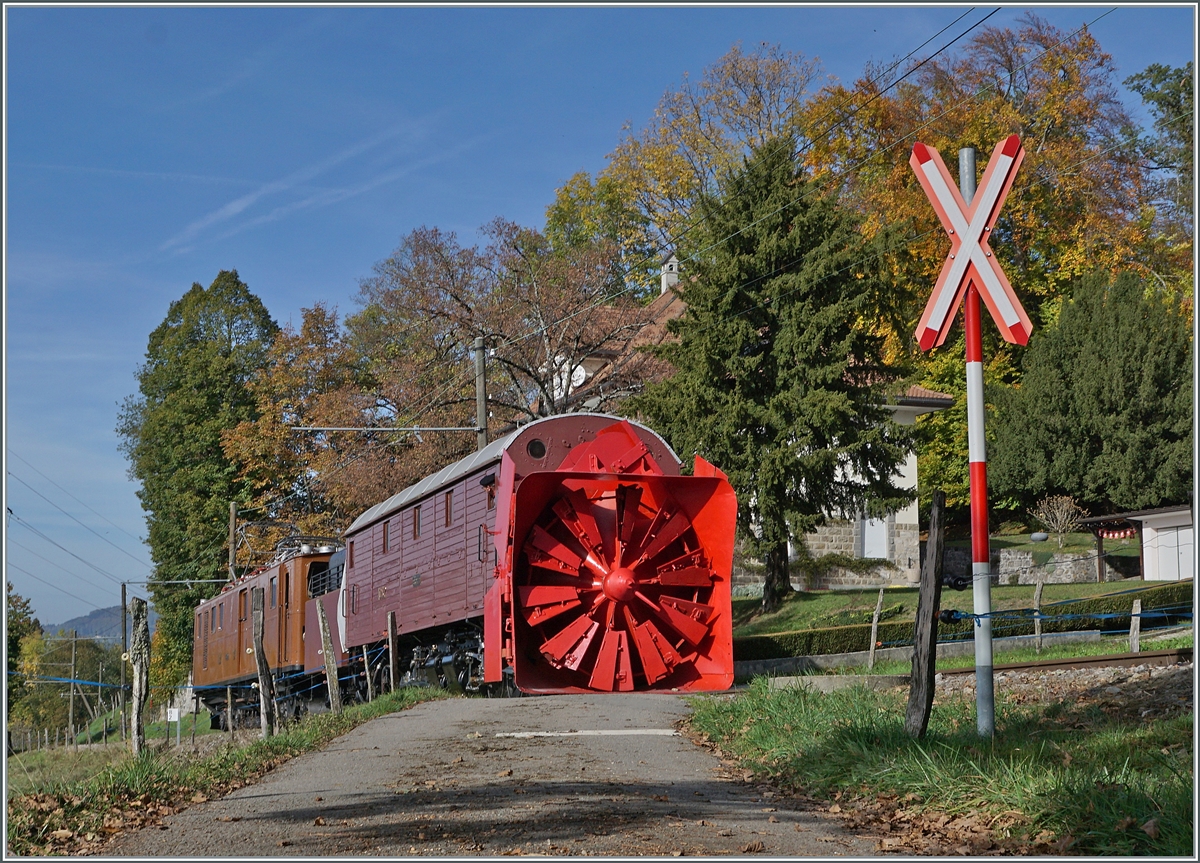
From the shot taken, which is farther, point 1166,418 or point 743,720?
point 1166,418

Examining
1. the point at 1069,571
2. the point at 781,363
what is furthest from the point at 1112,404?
the point at 781,363

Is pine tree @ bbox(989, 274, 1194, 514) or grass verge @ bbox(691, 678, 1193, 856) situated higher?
pine tree @ bbox(989, 274, 1194, 514)

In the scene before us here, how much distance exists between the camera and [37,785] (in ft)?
28.2

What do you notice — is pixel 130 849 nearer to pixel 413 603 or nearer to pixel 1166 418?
pixel 413 603

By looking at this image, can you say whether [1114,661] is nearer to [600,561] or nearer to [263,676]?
[600,561]

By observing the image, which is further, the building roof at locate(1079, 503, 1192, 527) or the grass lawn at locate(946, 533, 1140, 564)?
the grass lawn at locate(946, 533, 1140, 564)

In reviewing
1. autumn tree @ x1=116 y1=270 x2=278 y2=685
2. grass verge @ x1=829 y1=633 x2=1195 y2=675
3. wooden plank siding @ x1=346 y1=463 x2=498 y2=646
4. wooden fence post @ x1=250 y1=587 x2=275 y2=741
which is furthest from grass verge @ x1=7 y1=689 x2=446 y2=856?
autumn tree @ x1=116 y1=270 x2=278 y2=685

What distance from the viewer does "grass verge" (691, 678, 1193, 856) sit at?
596 cm

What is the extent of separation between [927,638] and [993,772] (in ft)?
4.77

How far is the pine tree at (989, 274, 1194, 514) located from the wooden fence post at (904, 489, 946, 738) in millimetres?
31110

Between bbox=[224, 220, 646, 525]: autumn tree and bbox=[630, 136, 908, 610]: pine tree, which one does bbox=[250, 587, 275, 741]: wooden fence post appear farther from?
bbox=[224, 220, 646, 525]: autumn tree

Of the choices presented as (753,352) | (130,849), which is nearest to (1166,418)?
(753,352)

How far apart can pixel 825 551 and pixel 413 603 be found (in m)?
20.4

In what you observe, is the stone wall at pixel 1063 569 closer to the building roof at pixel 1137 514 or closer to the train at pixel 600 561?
the building roof at pixel 1137 514
